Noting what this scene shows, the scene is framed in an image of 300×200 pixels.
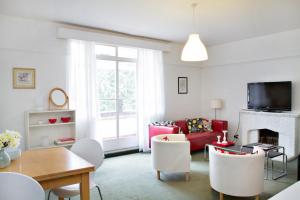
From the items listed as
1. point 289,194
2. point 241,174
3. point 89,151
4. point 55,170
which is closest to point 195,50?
point 241,174

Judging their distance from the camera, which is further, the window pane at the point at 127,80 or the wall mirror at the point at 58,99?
the window pane at the point at 127,80

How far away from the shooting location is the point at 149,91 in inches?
218

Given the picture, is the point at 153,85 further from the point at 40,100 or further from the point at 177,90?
the point at 40,100

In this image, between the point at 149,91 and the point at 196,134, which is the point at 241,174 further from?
the point at 149,91

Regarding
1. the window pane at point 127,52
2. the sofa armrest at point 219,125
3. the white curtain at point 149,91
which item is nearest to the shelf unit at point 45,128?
the white curtain at point 149,91

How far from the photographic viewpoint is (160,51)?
5730mm

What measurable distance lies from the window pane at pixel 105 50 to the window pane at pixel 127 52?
0.52 feet

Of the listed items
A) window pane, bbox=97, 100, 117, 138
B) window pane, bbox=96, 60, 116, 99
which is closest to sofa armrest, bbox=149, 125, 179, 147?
window pane, bbox=97, 100, 117, 138

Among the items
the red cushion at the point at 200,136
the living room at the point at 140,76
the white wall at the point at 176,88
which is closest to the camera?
the living room at the point at 140,76

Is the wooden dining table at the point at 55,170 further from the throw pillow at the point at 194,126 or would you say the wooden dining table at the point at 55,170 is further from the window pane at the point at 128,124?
the throw pillow at the point at 194,126

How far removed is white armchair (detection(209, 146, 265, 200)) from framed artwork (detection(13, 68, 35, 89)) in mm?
3420

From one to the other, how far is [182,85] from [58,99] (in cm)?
340

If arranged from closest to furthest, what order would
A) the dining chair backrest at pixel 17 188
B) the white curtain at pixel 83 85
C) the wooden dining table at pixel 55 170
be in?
the dining chair backrest at pixel 17 188
the wooden dining table at pixel 55 170
the white curtain at pixel 83 85

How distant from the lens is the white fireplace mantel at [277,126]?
470 centimetres
